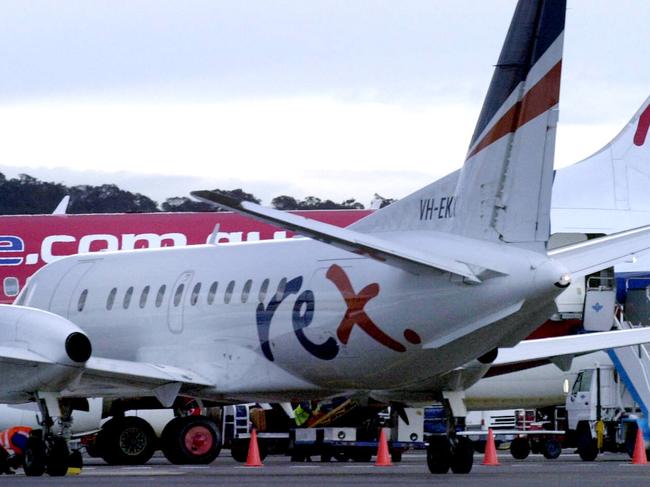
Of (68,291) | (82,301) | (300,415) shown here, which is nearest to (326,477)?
(82,301)

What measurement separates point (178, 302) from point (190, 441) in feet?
6.97

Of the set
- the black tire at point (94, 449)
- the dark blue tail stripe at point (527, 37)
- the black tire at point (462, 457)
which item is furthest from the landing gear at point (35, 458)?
the dark blue tail stripe at point (527, 37)

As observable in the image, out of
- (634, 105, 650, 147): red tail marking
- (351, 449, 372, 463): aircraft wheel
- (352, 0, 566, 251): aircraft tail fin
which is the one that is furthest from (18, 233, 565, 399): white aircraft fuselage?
(634, 105, 650, 147): red tail marking

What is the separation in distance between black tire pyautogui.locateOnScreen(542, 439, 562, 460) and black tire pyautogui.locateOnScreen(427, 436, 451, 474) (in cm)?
1084

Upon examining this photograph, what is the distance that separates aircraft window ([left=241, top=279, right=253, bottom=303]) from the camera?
21.8 metres

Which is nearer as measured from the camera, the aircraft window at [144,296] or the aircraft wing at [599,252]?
the aircraft wing at [599,252]

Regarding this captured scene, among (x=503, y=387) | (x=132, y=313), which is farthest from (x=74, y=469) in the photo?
(x=503, y=387)

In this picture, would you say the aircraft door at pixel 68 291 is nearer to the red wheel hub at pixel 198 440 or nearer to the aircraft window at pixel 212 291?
the aircraft window at pixel 212 291

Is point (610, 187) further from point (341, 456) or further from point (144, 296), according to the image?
point (144, 296)

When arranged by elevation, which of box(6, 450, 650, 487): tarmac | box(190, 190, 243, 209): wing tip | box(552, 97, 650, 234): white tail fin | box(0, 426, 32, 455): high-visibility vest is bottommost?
box(6, 450, 650, 487): tarmac

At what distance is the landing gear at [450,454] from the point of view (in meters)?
19.9

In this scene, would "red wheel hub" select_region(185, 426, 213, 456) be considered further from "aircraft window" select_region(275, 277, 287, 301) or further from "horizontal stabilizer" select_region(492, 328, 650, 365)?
"horizontal stabilizer" select_region(492, 328, 650, 365)

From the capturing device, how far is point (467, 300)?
60.2 feet

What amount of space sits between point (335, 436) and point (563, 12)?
10655 millimetres
